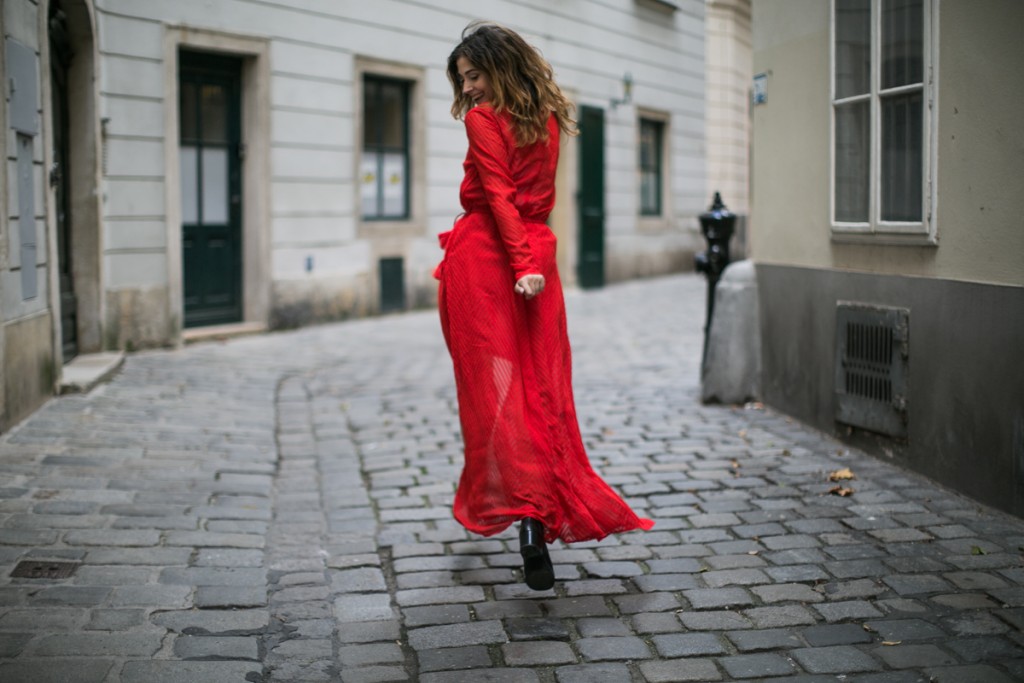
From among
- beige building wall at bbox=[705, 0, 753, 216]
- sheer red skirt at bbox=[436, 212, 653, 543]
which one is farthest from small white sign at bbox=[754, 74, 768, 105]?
beige building wall at bbox=[705, 0, 753, 216]

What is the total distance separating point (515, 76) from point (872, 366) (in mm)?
2821

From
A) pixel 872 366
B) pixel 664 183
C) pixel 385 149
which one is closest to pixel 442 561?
pixel 872 366

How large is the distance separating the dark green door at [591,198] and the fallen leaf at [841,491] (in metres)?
11.7

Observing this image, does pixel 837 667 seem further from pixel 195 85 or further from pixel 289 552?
pixel 195 85

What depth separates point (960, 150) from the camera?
504 centimetres

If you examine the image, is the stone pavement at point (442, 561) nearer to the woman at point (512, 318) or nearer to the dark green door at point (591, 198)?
the woman at point (512, 318)

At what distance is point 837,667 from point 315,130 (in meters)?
9.73

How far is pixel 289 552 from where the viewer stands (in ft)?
14.7

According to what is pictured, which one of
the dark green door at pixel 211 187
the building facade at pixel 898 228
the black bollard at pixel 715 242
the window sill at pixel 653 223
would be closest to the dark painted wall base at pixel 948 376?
the building facade at pixel 898 228

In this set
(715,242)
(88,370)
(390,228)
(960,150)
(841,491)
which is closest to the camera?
(960,150)

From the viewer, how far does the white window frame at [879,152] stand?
521 cm

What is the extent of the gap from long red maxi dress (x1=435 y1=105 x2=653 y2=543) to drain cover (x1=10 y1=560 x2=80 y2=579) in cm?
140

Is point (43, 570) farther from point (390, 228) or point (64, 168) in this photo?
point (390, 228)

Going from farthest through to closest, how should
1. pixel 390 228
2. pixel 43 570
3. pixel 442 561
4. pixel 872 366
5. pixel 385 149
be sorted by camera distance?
1. pixel 385 149
2. pixel 390 228
3. pixel 872 366
4. pixel 442 561
5. pixel 43 570
